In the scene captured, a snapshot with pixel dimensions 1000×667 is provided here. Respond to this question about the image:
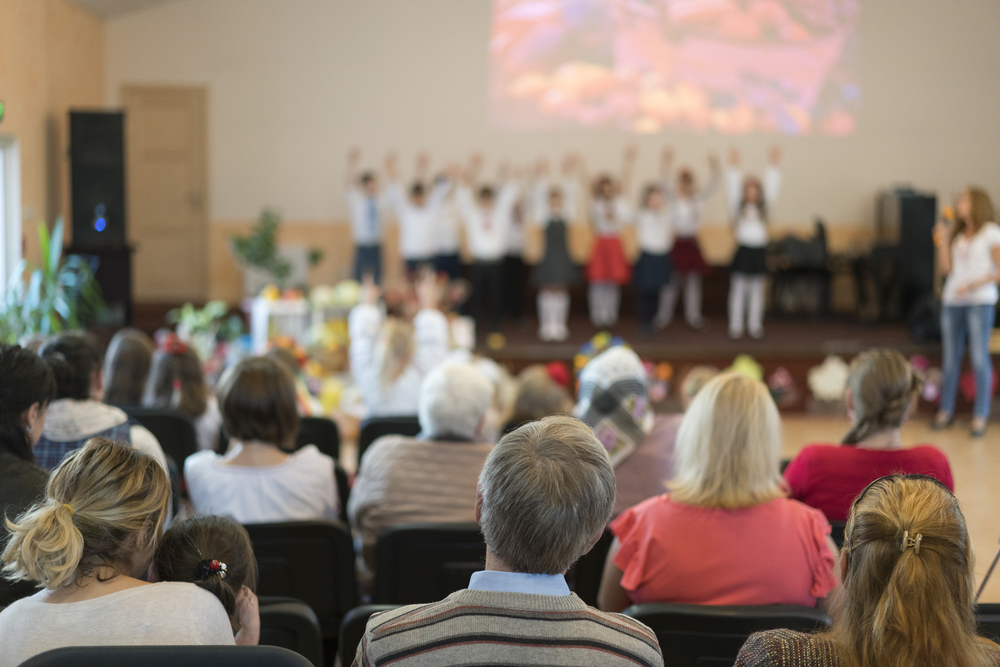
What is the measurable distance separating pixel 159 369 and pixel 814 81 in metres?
7.56

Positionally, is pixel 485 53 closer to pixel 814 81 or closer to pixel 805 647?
pixel 814 81

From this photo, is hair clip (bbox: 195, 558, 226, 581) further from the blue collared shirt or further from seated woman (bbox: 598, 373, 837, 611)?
seated woman (bbox: 598, 373, 837, 611)

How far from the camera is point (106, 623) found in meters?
1.29

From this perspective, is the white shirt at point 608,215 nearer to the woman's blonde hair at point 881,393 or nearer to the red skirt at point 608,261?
the red skirt at point 608,261

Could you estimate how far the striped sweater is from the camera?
1100 millimetres

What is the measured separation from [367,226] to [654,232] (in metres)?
2.55

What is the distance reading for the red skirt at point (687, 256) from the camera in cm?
778

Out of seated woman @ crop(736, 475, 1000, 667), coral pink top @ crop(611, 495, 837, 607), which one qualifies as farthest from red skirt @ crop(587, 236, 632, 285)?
seated woman @ crop(736, 475, 1000, 667)

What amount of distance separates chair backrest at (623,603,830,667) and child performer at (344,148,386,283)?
6.80m

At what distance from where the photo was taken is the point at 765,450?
191 cm

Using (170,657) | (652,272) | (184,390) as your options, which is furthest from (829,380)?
(170,657)

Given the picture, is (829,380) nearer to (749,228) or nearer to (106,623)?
(749,228)

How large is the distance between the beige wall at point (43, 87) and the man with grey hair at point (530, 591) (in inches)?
224

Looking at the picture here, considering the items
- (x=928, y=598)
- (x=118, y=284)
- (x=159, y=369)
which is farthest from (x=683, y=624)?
(x=118, y=284)
